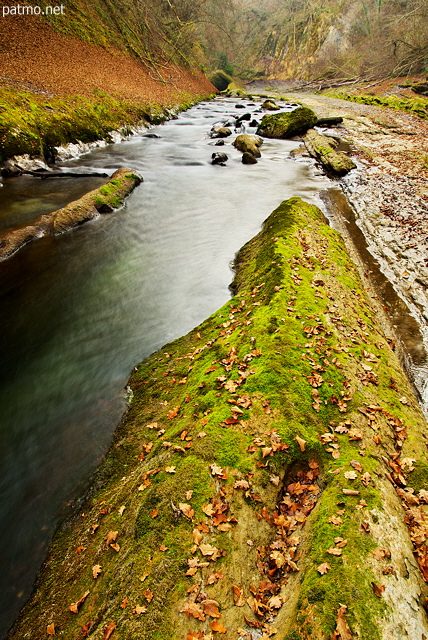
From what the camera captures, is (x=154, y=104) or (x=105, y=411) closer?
(x=105, y=411)

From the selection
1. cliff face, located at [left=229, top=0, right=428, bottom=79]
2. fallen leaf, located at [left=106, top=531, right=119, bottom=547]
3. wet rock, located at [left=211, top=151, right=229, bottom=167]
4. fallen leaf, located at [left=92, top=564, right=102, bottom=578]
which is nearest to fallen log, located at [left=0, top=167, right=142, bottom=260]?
wet rock, located at [left=211, top=151, right=229, bottom=167]

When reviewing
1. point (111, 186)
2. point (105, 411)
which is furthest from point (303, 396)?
point (111, 186)

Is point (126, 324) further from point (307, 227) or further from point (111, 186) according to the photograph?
point (111, 186)

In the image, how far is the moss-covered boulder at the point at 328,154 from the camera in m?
15.0

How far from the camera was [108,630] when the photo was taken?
2.26 meters

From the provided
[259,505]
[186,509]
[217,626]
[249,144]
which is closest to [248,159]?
[249,144]

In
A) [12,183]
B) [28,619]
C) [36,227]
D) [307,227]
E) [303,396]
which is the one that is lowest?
[28,619]

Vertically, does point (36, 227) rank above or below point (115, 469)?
above

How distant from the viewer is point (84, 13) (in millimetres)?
23781

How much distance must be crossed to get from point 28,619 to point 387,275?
874 cm

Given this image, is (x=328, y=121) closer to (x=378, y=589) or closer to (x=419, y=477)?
(x=419, y=477)

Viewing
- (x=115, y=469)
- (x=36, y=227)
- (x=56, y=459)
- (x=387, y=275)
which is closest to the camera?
(x=115, y=469)

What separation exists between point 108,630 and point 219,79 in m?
66.9

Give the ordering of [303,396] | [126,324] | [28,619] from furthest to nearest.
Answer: [126,324], [303,396], [28,619]
